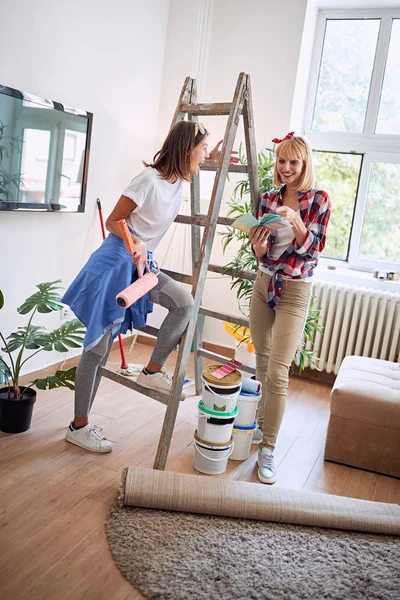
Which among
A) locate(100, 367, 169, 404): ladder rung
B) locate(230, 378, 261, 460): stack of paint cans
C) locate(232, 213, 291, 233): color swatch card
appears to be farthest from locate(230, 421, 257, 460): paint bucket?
locate(232, 213, 291, 233): color swatch card

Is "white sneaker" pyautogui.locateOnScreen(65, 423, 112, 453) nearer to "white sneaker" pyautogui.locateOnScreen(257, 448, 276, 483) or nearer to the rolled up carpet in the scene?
the rolled up carpet

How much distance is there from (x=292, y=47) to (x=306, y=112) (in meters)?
0.51

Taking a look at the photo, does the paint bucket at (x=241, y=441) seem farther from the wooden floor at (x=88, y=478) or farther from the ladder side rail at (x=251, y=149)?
the ladder side rail at (x=251, y=149)

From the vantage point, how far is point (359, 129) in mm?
4293

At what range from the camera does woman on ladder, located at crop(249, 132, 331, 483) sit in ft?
8.61

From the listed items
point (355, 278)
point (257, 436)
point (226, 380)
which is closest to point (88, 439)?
point (226, 380)

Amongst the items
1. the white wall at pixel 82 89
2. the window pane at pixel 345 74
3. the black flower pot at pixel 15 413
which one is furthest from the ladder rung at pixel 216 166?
the window pane at pixel 345 74

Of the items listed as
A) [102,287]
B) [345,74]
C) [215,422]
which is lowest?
[215,422]

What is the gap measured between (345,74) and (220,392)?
9.36ft

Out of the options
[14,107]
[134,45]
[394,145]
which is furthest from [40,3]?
[394,145]

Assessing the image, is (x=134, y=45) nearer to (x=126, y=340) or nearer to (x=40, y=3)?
(x=40, y=3)

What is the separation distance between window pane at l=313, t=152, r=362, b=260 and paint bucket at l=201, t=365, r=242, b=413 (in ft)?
7.07

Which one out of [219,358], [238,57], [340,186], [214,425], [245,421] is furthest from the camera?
[340,186]

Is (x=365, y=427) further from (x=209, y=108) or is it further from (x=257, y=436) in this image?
(x=209, y=108)
